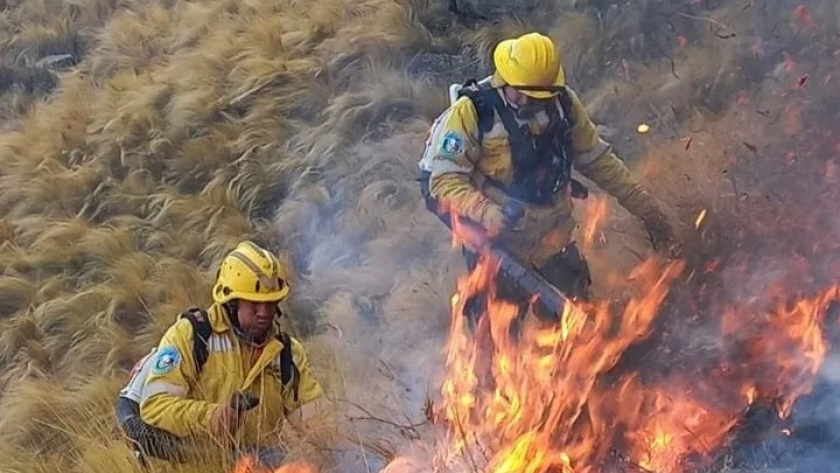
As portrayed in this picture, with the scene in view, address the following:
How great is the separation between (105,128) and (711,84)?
571 centimetres

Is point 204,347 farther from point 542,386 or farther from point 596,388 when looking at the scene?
point 596,388

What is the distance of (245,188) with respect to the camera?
9.02 meters

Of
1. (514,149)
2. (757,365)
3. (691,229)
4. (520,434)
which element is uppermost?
(514,149)

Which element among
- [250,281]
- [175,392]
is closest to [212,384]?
[175,392]

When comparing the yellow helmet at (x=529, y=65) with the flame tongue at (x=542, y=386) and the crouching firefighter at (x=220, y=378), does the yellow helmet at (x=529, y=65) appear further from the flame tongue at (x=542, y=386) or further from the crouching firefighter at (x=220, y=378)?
the crouching firefighter at (x=220, y=378)

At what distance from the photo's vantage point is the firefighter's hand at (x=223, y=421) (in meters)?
4.07

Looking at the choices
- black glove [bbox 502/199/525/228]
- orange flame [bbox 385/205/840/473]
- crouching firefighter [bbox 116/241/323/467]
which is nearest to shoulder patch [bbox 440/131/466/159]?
black glove [bbox 502/199/525/228]

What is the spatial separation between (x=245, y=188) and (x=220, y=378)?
4888 millimetres

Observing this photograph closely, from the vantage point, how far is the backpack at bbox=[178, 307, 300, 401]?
4.22m

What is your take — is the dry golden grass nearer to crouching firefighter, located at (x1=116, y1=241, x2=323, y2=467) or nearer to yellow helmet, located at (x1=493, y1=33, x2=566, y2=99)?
crouching firefighter, located at (x1=116, y1=241, x2=323, y2=467)

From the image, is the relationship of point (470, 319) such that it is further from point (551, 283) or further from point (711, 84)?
point (711, 84)

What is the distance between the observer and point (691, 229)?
6.06 meters

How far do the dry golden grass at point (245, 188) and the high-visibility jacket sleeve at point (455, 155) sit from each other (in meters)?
0.97

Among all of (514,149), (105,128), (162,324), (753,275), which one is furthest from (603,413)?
(105,128)
